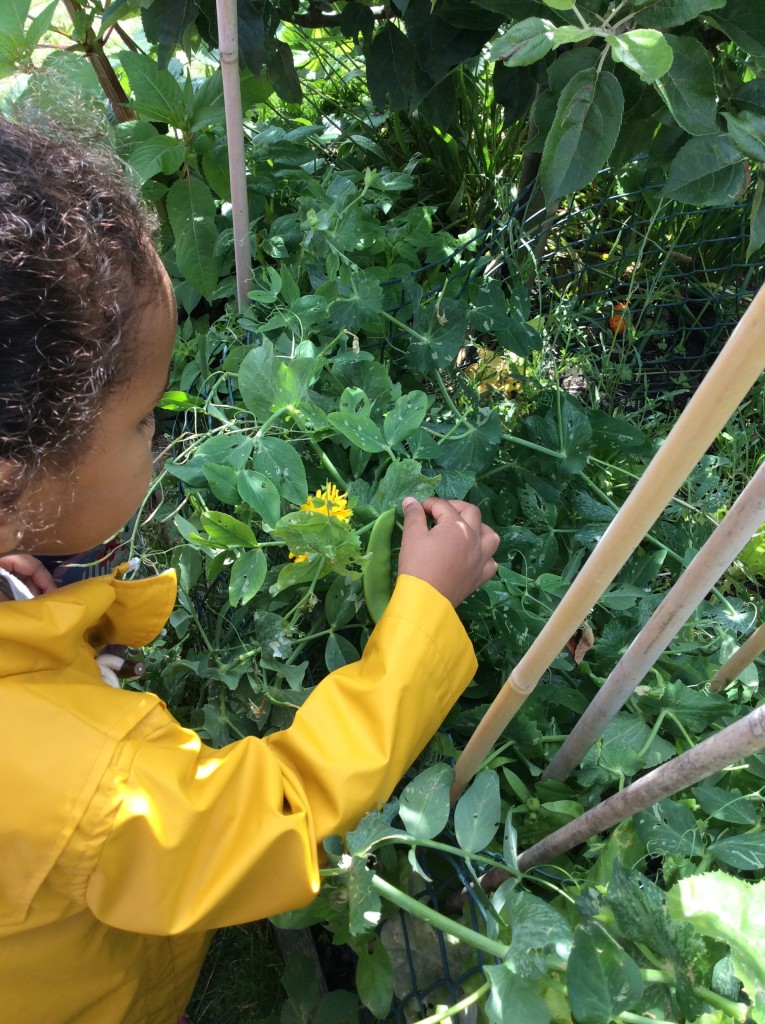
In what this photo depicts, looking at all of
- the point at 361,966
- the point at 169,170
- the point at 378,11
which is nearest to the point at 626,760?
the point at 361,966

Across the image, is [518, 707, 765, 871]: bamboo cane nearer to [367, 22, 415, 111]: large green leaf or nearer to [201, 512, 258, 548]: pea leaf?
[201, 512, 258, 548]: pea leaf

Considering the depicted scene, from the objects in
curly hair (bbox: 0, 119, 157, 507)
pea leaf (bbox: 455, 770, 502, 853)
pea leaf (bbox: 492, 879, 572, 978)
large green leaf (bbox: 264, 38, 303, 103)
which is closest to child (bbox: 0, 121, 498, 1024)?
curly hair (bbox: 0, 119, 157, 507)

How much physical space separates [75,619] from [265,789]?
0.26m

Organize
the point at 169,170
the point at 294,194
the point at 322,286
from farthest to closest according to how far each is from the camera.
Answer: the point at 294,194 < the point at 169,170 < the point at 322,286

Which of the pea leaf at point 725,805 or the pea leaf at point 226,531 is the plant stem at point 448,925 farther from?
the pea leaf at point 226,531

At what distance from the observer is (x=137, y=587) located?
965mm

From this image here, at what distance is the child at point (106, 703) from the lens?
71 cm

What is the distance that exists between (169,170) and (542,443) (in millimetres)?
843

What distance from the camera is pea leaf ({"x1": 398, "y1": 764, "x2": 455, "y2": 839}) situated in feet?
2.49

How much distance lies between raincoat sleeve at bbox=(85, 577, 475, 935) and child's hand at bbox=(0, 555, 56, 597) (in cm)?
31

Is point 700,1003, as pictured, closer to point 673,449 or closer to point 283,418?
point 673,449

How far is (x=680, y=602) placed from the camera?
651 mm

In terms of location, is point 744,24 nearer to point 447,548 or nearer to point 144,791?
point 447,548

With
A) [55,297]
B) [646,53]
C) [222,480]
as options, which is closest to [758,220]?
[646,53]
